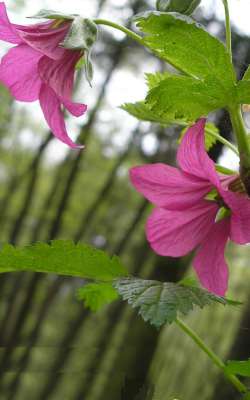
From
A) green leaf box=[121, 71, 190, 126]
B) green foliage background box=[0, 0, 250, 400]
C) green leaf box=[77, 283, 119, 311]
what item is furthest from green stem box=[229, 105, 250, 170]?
green foliage background box=[0, 0, 250, 400]

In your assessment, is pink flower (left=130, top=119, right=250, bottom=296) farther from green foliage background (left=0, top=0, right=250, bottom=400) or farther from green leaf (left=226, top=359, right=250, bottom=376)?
green foliage background (left=0, top=0, right=250, bottom=400)

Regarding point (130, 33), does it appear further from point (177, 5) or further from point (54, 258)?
point (54, 258)

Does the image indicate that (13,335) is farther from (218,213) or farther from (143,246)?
(218,213)

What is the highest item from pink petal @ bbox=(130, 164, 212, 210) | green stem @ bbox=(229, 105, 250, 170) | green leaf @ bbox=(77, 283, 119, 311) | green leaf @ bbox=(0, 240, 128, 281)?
green stem @ bbox=(229, 105, 250, 170)

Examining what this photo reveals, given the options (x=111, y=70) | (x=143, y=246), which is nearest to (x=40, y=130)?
(x=111, y=70)

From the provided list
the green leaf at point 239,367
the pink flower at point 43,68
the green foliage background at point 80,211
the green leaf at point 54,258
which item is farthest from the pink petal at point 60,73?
the green foliage background at point 80,211

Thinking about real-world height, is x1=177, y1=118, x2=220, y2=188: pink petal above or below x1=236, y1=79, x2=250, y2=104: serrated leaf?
below

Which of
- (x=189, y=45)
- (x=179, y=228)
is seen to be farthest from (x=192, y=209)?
(x=189, y=45)
